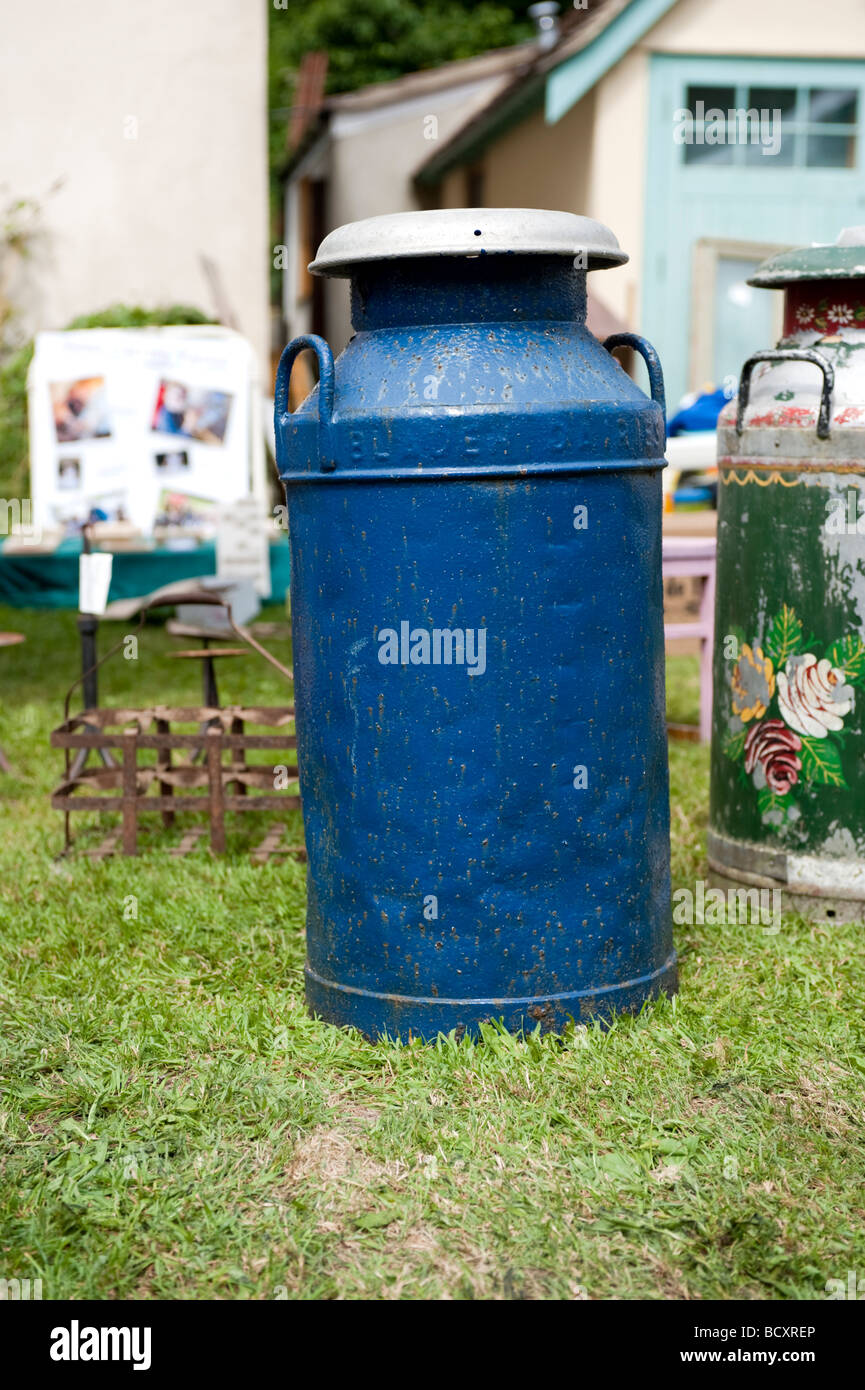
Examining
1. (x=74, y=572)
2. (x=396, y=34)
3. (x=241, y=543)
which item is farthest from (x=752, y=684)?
(x=396, y=34)

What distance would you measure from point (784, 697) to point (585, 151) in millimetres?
8515

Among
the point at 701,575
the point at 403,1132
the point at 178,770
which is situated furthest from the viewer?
the point at 701,575

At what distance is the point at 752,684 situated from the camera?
4.12 m

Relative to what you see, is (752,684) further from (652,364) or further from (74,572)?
(74,572)

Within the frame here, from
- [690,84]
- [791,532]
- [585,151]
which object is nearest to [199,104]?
[585,151]

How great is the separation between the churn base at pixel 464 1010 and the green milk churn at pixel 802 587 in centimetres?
89

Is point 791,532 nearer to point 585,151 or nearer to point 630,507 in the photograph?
point 630,507

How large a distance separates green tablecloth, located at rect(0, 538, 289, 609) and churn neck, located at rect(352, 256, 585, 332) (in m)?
4.18

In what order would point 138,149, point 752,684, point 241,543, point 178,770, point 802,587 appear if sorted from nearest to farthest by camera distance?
point 802,587 → point 752,684 → point 178,770 → point 241,543 → point 138,149

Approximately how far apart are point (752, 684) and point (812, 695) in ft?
0.60

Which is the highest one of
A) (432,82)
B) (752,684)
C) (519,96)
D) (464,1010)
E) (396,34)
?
(396,34)

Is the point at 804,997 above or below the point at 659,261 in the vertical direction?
below

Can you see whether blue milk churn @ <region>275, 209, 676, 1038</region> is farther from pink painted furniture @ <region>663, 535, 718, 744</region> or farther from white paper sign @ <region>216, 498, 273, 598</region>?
white paper sign @ <region>216, 498, 273, 598</region>
